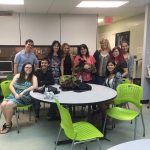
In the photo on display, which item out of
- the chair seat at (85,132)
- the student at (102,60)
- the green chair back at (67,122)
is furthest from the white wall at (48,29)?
the green chair back at (67,122)

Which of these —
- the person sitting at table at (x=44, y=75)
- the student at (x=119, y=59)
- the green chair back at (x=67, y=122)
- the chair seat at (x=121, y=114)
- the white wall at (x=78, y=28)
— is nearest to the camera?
the green chair back at (x=67, y=122)

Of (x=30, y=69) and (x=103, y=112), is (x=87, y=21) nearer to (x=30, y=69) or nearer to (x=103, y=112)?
(x=30, y=69)

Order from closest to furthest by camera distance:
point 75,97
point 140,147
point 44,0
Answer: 1. point 140,147
2. point 75,97
3. point 44,0

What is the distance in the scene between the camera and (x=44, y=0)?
431 centimetres

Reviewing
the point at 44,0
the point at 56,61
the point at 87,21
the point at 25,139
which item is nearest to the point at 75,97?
the point at 25,139

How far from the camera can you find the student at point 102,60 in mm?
4422

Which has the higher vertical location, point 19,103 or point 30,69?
point 30,69

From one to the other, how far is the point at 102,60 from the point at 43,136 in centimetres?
186

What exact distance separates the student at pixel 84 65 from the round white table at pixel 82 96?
0.78m

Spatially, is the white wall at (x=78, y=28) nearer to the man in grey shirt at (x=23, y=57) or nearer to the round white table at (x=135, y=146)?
the man in grey shirt at (x=23, y=57)

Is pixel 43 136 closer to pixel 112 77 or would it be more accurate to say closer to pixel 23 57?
pixel 112 77

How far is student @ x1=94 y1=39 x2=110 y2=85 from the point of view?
4.42 metres

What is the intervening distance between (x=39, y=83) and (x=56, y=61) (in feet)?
2.09

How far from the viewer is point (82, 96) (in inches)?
124
